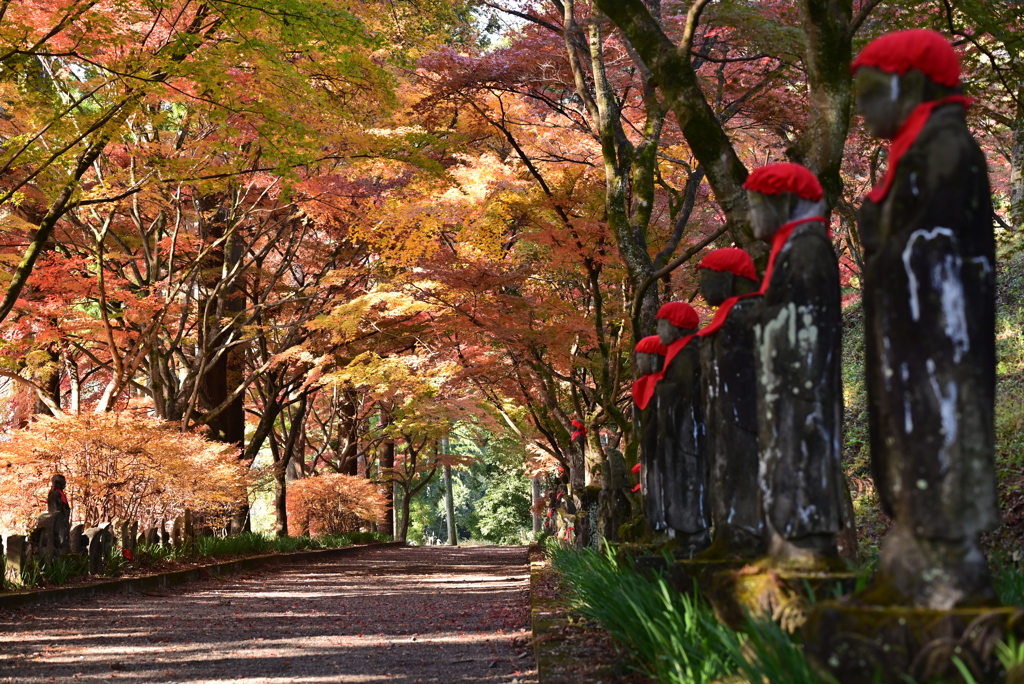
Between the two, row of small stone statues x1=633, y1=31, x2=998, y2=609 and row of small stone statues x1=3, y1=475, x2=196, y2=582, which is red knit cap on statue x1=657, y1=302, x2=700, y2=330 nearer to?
row of small stone statues x1=633, y1=31, x2=998, y2=609

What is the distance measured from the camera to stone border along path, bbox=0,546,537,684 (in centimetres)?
686

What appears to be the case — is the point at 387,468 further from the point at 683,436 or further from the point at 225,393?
the point at 683,436

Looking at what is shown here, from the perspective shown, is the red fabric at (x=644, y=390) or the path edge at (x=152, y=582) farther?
the path edge at (x=152, y=582)

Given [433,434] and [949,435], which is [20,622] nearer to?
[949,435]

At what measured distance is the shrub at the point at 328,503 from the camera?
29172mm

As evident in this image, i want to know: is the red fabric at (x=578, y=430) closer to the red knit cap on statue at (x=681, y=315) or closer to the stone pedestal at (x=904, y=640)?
the red knit cap on statue at (x=681, y=315)

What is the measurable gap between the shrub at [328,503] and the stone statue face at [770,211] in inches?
1031

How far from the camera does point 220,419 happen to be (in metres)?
22.1

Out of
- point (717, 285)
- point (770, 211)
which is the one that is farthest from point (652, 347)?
point (770, 211)

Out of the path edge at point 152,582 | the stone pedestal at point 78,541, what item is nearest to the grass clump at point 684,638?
the path edge at point 152,582

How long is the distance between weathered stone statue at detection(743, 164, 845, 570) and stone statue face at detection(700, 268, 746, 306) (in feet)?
3.74

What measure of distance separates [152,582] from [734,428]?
38.4 feet

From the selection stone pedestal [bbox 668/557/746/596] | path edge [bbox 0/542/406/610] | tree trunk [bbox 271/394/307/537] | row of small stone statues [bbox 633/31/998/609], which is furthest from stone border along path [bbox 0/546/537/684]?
tree trunk [bbox 271/394/307/537]

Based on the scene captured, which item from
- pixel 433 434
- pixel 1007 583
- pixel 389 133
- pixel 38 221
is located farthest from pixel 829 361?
pixel 433 434
